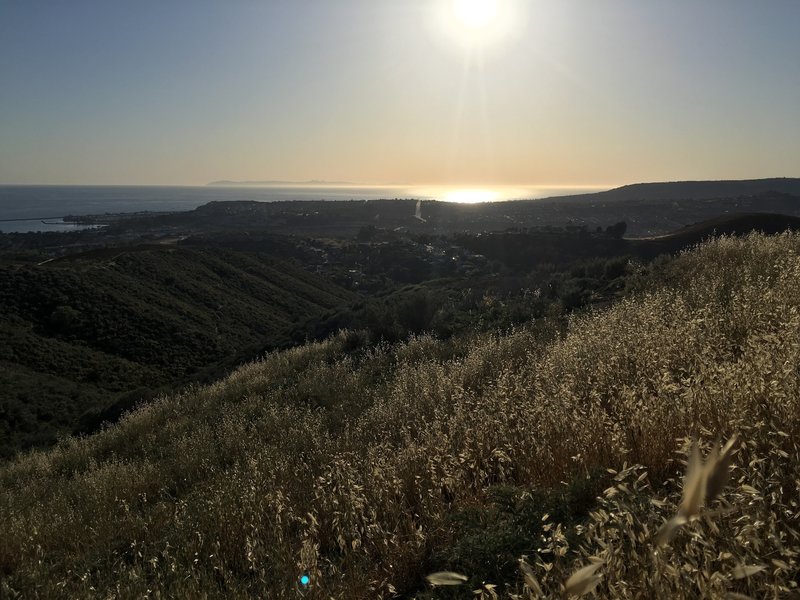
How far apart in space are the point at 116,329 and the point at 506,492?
35237mm

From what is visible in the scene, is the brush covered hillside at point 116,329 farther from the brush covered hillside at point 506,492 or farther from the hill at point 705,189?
the hill at point 705,189

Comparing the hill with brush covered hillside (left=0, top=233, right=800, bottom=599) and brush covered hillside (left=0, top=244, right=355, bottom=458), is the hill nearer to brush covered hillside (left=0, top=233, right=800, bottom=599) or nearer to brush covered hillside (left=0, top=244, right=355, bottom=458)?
brush covered hillside (left=0, top=244, right=355, bottom=458)

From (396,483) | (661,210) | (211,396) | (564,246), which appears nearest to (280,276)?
(564,246)

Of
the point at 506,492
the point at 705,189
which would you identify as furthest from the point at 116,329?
the point at 705,189

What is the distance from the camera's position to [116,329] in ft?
106

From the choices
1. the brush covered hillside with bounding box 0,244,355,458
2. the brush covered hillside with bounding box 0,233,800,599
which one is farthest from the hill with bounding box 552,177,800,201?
the brush covered hillside with bounding box 0,233,800,599

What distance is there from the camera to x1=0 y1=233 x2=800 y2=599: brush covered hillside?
1.63 metres

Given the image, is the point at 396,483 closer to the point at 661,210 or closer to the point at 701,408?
the point at 701,408

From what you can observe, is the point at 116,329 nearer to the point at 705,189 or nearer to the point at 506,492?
the point at 506,492

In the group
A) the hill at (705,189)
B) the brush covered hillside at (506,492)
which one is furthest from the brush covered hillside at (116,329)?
the hill at (705,189)

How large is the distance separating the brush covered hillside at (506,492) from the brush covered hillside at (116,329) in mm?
14737

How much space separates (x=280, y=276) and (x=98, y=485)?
51.3 m

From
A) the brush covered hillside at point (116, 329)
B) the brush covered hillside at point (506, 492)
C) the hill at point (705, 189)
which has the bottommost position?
the brush covered hillside at point (116, 329)

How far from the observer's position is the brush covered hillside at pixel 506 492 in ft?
5.34
